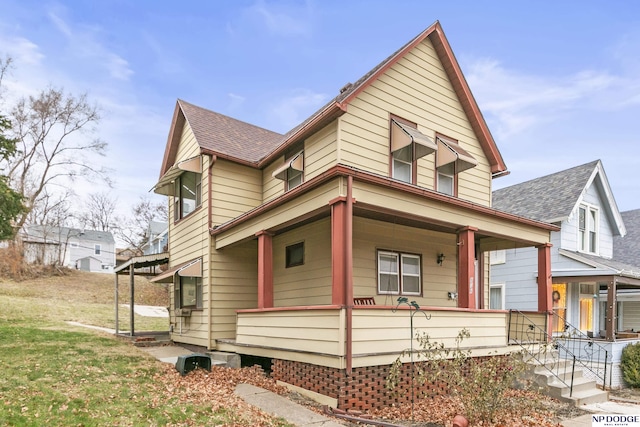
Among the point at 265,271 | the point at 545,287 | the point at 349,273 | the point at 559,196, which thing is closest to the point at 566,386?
the point at 545,287

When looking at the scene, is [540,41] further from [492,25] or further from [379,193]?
[379,193]

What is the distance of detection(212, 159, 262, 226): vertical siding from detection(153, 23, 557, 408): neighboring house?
0.11 feet

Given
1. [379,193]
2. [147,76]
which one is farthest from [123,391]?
[147,76]

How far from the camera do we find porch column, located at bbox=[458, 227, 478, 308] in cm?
952

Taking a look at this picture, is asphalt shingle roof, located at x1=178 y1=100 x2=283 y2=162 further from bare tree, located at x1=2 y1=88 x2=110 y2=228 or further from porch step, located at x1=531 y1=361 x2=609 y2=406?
bare tree, located at x1=2 y1=88 x2=110 y2=228

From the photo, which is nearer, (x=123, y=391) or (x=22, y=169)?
(x=123, y=391)

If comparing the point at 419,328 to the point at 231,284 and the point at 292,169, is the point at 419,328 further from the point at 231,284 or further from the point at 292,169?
the point at 231,284

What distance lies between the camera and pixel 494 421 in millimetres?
6359

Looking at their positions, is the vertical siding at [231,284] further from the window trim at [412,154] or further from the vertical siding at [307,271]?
the window trim at [412,154]

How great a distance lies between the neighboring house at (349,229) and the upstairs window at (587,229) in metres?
6.77

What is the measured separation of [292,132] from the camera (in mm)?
13820

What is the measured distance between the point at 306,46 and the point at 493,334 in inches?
699

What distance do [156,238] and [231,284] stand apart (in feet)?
96.4

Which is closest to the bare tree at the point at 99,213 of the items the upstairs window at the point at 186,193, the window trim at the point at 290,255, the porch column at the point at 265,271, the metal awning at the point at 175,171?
the metal awning at the point at 175,171
